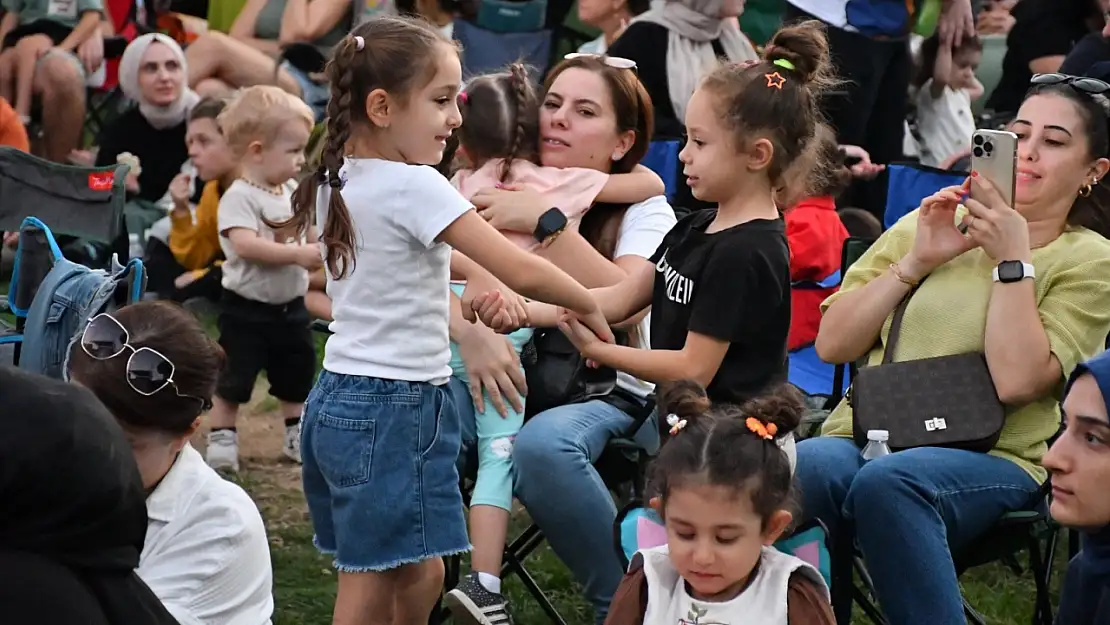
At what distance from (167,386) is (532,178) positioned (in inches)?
58.8

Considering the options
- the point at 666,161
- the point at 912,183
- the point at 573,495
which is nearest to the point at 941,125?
the point at 666,161

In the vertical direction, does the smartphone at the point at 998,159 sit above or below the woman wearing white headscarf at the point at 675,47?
above

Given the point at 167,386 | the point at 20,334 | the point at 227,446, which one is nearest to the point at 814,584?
→ the point at 167,386

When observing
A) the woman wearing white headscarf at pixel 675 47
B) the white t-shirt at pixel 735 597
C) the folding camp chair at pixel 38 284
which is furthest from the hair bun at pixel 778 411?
the woman wearing white headscarf at pixel 675 47

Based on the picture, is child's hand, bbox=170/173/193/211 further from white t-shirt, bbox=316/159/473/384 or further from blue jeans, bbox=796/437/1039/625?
blue jeans, bbox=796/437/1039/625

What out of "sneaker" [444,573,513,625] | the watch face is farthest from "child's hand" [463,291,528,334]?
the watch face

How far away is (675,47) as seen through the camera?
227 inches

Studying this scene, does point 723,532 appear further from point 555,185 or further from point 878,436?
point 555,185

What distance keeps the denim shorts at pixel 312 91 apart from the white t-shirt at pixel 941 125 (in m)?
3.04

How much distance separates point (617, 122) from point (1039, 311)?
3.79 feet

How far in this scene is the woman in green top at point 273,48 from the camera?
8266 mm

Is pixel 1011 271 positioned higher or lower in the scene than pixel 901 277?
higher

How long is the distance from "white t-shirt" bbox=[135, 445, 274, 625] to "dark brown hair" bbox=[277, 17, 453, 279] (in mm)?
641

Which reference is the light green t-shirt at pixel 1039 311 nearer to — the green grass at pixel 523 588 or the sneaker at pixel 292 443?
the green grass at pixel 523 588
